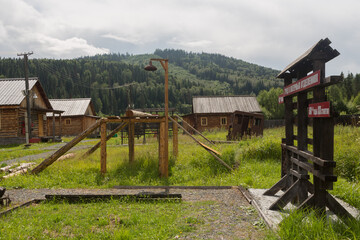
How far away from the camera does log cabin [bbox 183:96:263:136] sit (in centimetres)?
3133

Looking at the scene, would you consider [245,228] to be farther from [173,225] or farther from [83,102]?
[83,102]

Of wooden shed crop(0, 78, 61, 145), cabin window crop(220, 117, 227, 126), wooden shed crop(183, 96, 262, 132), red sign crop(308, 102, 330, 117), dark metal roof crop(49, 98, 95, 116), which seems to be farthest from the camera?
dark metal roof crop(49, 98, 95, 116)

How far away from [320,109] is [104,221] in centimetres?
412

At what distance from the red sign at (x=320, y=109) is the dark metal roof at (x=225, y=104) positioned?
89.5 ft

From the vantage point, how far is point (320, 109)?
3.79 meters

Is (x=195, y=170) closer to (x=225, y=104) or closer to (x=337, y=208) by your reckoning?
(x=337, y=208)

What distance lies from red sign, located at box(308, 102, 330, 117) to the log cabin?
26.8 metres

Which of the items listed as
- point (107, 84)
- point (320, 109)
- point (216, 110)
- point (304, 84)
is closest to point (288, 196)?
point (320, 109)

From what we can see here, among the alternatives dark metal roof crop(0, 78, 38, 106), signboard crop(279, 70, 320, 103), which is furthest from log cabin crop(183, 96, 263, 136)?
signboard crop(279, 70, 320, 103)

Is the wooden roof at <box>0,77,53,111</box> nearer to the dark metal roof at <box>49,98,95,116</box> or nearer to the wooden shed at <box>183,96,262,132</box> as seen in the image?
the dark metal roof at <box>49,98,95,116</box>

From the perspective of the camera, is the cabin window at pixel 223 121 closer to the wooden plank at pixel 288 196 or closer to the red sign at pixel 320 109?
the wooden plank at pixel 288 196

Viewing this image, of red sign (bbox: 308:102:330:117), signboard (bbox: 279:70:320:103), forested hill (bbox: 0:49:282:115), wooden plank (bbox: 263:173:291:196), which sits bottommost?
wooden plank (bbox: 263:173:291:196)

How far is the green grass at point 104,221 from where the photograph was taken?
390cm

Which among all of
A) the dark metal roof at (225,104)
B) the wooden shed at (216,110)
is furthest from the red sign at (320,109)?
the dark metal roof at (225,104)
